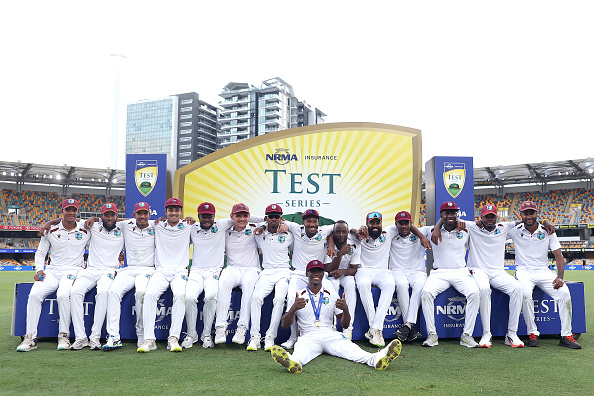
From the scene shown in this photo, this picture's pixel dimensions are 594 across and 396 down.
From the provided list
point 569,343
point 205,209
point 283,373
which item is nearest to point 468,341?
point 569,343

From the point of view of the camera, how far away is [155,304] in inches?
204

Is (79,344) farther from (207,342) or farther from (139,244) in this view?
(207,342)

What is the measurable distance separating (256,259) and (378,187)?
6.51 m

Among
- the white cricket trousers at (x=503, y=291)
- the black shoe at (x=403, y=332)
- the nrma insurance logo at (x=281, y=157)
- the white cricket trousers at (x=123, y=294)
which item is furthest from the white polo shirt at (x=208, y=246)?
the nrma insurance logo at (x=281, y=157)

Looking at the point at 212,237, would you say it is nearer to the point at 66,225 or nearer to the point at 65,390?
the point at 66,225

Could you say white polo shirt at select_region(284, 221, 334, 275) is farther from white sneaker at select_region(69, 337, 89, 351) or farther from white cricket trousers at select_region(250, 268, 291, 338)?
white sneaker at select_region(69, 337, 89, 351)

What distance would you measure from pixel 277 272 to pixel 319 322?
3.72 feet

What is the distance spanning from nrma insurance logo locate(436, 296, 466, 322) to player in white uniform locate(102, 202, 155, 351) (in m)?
3.88

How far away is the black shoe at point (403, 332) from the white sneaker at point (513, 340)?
1.27 m

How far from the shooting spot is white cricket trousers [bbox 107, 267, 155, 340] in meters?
5.13

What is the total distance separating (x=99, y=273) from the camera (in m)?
5.59

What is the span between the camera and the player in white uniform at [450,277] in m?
5.38

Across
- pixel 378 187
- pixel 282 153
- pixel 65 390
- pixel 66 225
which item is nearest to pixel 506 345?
pixel 65 390

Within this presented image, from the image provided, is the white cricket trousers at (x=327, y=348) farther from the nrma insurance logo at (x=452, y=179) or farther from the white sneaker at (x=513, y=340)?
the nrma insurance logo at (x=452, y=179)
